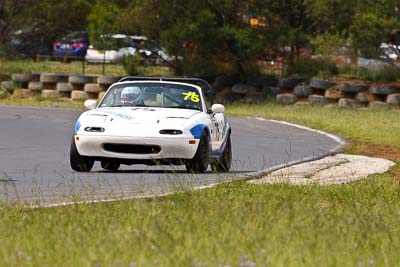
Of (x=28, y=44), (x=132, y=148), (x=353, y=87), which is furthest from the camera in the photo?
(x=28, y=44)

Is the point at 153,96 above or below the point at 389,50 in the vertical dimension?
above

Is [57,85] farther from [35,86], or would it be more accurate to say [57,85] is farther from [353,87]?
[353,87]

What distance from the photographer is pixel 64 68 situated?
151 feet

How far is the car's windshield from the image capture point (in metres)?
17.0

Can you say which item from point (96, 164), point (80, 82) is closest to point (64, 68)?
point (80, 82)

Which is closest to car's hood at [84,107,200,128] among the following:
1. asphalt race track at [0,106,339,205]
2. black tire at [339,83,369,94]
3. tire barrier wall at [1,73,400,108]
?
asphalt race track at [0,106,339,205]

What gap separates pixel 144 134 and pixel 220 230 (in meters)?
6.65

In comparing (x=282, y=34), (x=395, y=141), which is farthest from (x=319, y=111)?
(x=395, y=141)

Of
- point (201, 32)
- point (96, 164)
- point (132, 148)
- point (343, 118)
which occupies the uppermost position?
point (132, 148)

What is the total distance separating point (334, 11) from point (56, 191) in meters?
28.9

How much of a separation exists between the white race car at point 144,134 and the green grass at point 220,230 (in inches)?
89.1

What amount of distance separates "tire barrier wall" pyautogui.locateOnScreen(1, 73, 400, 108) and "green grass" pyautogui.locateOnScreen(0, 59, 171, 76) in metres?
2.41

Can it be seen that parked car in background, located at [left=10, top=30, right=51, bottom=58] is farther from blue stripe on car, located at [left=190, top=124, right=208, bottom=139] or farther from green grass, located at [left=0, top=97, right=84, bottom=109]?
blue stripe on car, located at [left=190, top=124, right=208, bottom=139]

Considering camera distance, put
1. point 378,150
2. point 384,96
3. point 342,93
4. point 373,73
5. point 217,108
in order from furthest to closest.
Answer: point 373,73 < point 342,93 < point 384,96 < point 378,150 < point 217,108
